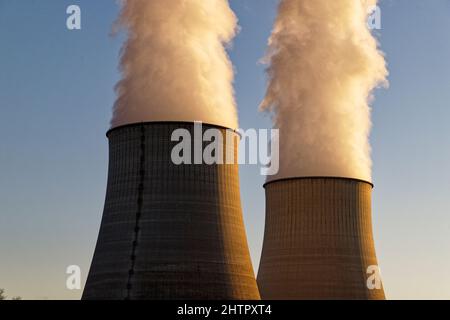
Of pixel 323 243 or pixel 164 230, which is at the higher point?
pixel 323 243

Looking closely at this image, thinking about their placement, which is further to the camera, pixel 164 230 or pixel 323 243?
pixel 323 243

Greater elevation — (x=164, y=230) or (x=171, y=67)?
(x=171, y=67)

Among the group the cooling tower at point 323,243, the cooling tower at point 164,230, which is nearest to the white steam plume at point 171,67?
the cooling tower at point 164,230

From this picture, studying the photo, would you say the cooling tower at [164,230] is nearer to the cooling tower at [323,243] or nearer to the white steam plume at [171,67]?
the white steam plume at [171,67]

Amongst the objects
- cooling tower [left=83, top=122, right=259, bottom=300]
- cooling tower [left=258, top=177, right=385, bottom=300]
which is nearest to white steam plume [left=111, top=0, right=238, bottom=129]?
cooling tower [left=83, top=122, right=259, bottom=300]

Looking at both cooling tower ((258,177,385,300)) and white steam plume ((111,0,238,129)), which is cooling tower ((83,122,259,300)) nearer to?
white steam plume ((111,0,238,129))
